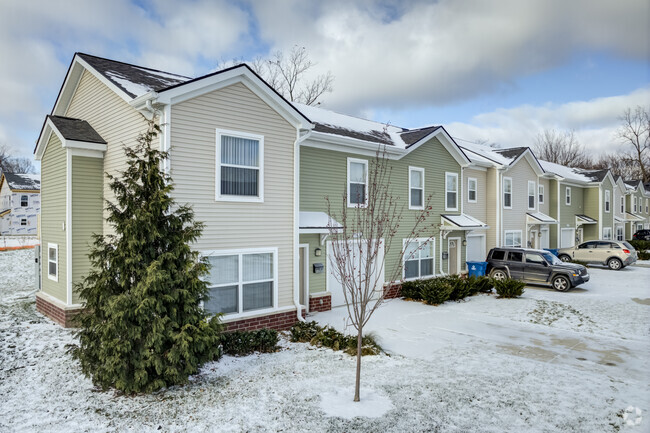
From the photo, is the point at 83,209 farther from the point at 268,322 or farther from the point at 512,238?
the point at 512,238

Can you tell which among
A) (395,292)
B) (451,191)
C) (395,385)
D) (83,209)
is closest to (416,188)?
(451,191)

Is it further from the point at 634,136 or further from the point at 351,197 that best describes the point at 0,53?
the point at 634,136

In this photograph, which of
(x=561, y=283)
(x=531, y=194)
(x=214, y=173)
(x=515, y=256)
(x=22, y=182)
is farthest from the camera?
(x=22, y=182)

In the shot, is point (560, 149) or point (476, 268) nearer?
point (476, 268)

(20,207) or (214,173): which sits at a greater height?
(214,173)

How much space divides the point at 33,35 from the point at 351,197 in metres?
12.1

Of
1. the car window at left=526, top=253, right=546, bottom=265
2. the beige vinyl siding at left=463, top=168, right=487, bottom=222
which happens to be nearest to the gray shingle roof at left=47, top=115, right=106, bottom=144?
the beige vinyl siding at left=463, top=168, right=487, bottom=222

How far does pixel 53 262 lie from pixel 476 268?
55.2ft

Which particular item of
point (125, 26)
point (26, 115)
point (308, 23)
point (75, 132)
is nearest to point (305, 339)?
point (75, 132)

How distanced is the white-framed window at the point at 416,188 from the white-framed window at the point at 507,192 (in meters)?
7.94

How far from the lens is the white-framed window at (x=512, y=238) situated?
74.8ft

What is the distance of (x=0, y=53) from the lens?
682 inches

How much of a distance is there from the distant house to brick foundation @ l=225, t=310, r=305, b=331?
4719 cm

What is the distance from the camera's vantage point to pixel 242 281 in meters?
10.3
